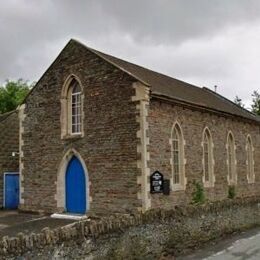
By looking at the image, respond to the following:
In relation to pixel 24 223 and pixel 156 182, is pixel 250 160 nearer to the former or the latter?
pixel 156 182

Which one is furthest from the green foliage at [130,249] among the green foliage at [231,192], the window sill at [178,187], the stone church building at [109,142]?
the green foliage at [231,192]

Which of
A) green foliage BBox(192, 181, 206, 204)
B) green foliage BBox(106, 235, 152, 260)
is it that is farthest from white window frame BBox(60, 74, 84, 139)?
green foliage BBox(106, 235, 152, 260)

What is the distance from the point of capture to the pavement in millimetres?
15438

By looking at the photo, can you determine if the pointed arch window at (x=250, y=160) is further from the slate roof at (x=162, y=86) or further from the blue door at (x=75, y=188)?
the blue door at (x=75, y=188)

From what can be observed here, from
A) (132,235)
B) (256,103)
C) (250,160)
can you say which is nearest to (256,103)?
(256,103)

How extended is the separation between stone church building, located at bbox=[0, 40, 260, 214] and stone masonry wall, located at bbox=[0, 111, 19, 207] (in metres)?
0.54

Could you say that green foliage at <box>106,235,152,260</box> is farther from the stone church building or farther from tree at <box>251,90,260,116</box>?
tree at <box>251,90,260,116</box>

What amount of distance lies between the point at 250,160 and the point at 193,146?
9128 millimetres

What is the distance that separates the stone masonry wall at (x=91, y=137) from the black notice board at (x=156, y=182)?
23.5 inches

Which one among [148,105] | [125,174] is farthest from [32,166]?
[148,105]

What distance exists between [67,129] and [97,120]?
2231mm

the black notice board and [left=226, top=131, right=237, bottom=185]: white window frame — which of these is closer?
the black notice board

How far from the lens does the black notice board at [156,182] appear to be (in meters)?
16.8

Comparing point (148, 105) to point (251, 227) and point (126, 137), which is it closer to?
point (126, 137)
